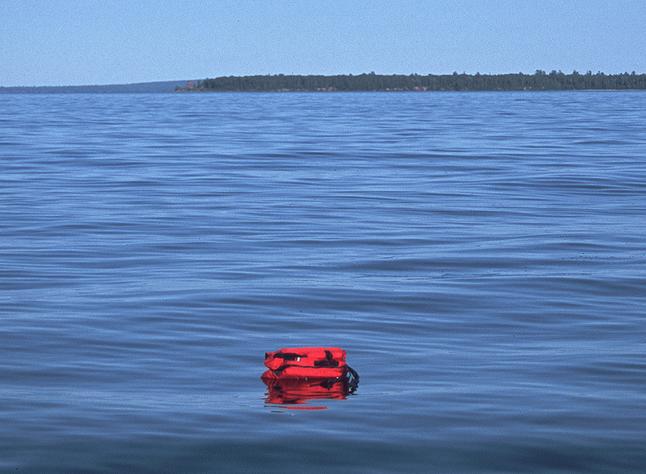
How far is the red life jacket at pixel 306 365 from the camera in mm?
9172

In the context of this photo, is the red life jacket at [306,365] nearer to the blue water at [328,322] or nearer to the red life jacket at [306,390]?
the red life jacket at [306,390]

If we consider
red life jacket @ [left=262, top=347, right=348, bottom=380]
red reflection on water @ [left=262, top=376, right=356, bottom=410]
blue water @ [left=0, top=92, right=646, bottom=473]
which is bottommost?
blue water @ [left=0, top=92, right=646, bottom=473]

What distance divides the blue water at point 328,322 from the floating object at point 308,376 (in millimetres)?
139

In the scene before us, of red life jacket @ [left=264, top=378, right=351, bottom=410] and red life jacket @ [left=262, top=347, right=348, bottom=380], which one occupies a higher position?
red life jacket @ [left=262, top=347, right=348, bottom=380]

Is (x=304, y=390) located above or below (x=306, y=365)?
below

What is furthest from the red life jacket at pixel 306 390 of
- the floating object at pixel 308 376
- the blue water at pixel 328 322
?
the blue water at pixel 328 322

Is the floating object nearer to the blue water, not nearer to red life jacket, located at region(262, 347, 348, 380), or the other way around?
red life jacket, located at region(262, 347, 348, 380)

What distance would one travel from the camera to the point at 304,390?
9164mm

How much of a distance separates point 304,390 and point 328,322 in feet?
8.52

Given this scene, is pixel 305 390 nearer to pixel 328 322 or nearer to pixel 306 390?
pixel 306 390

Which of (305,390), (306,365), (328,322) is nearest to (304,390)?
(305,390)

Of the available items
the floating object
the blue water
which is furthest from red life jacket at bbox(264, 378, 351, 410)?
the blue water

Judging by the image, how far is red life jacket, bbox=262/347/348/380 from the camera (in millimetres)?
9172

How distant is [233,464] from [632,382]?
335 centimetres
